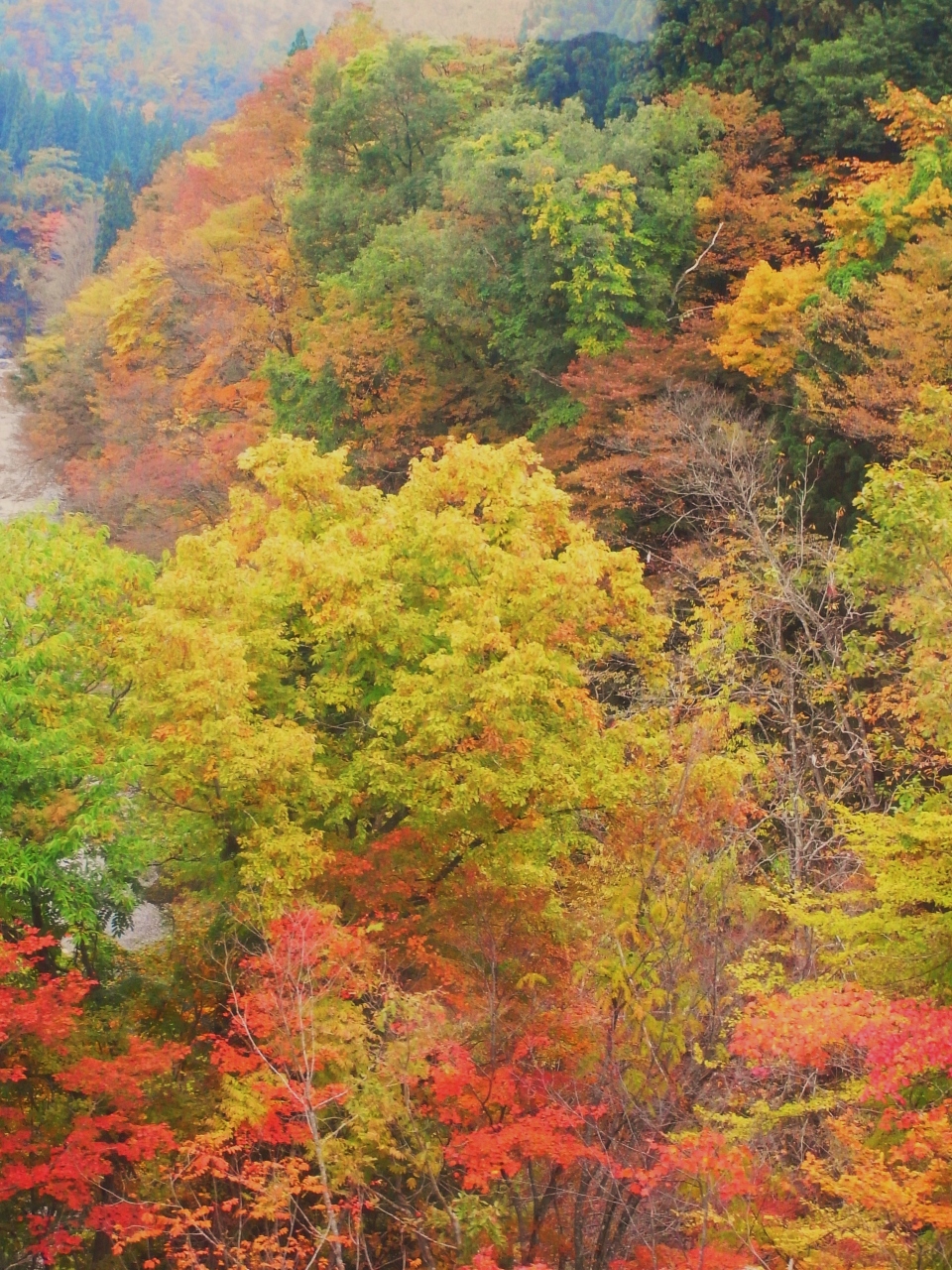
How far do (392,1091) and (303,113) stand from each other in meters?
40.7

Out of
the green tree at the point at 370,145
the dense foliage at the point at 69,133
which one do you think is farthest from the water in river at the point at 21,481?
the dense foliage at the point at 69,133

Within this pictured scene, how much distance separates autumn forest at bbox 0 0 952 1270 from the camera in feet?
30.9

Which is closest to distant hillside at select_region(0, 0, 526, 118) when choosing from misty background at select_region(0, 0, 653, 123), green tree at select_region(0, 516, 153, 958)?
misty background at select_region(0, 0, 653, 123)

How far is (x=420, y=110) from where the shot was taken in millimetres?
31359

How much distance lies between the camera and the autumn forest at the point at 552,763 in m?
9.43

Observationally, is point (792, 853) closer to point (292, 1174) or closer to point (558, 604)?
point (558, 604)

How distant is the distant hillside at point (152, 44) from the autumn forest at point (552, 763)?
109 meters

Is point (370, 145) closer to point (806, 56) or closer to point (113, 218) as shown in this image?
point (806, 56)

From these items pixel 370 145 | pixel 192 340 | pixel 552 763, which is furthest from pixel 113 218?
pixel 552 763

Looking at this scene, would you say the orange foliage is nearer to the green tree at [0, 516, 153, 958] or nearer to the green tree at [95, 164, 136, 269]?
the green tree at [95, 164, 136, 269]

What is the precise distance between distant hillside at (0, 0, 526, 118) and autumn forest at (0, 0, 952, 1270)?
4292 inches

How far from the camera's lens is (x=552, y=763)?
13023mm

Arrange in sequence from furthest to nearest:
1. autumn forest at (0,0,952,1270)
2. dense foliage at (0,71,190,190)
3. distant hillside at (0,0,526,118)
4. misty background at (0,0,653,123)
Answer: distant hillside at (0,0,526,118) < misty background at (0,0,653,123) < dense foliage at (0,71,190,190) < autumn forest at (0,0,952,1270)

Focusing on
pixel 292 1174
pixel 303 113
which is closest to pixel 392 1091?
pixel 292 1174
